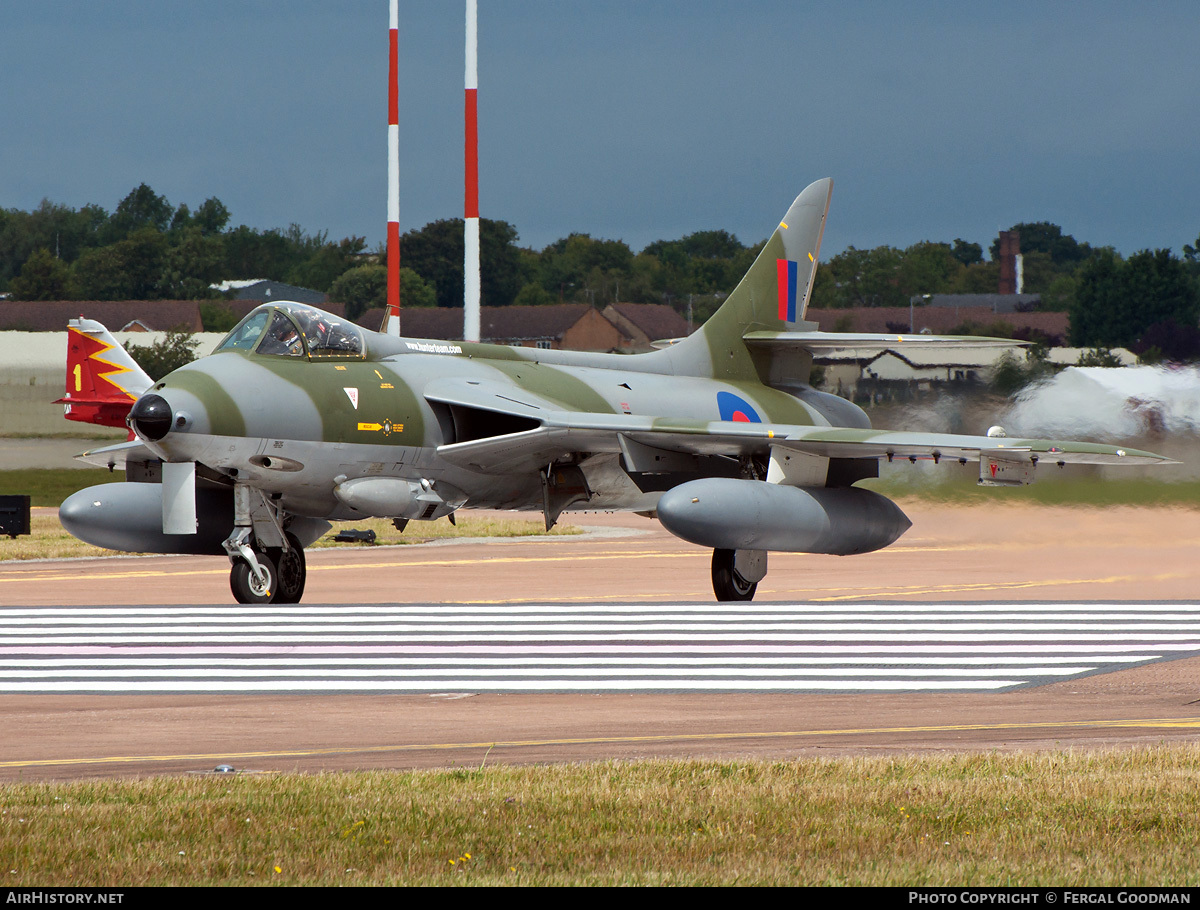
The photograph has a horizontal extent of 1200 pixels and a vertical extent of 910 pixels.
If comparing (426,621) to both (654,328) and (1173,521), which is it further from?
(654,328)

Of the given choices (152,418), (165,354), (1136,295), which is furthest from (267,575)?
(1136,295)

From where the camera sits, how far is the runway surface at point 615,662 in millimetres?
9258

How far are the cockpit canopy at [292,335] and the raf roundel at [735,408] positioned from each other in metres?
5.49

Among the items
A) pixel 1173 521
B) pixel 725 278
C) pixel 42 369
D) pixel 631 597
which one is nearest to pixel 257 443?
pixel 631 597

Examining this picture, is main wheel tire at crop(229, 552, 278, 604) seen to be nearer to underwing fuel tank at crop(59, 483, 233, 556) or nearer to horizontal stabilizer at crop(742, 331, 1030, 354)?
underwing fuel tank at crop(59, 483, 233, 556)

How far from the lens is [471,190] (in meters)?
35.8

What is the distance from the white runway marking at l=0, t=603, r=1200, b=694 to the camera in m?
11.8

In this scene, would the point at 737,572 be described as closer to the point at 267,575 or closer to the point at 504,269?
the point at 267,575

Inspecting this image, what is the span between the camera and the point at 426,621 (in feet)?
54.0

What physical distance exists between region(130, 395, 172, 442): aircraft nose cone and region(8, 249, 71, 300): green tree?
10091 centimetres

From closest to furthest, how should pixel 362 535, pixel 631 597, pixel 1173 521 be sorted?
pixel 631 597 → pixel 1173 521 → pixel 362 535

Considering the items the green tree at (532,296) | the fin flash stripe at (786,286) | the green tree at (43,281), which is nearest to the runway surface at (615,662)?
the fin flash stripe at (786,286)

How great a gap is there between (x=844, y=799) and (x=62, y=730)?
16.3ft
